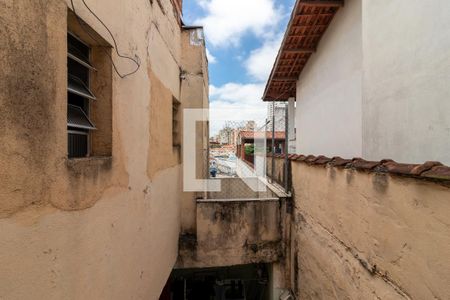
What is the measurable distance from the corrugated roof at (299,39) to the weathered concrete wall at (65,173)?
388 cm

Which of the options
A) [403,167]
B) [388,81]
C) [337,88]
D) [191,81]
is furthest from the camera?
[337,88]

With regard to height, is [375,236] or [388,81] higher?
[388,81]

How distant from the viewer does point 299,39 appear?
21.9ft

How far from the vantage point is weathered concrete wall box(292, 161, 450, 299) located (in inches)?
62.4

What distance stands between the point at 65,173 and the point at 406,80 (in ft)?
14.9

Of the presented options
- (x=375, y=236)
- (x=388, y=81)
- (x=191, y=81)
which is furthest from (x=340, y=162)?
(x=191, y=81)

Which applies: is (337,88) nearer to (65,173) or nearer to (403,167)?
(403,167)

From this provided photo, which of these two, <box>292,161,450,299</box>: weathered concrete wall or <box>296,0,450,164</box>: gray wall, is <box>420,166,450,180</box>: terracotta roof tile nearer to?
<box>292,161,450,299</box>: weathered concrete wall

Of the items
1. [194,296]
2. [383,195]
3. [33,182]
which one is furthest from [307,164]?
[194,296]

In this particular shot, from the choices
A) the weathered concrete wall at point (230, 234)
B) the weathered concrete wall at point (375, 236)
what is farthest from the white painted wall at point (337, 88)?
the weathered concrete wall at point (230, 234)

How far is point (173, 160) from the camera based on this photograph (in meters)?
4.26

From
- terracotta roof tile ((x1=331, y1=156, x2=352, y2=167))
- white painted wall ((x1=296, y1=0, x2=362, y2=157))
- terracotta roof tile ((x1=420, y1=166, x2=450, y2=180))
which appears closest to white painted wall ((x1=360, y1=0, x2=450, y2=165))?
white painted wall ((x1=296, y1=0, x2=362, y2=157))

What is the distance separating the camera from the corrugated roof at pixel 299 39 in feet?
17.6

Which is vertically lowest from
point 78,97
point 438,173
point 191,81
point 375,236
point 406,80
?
point 375,236
